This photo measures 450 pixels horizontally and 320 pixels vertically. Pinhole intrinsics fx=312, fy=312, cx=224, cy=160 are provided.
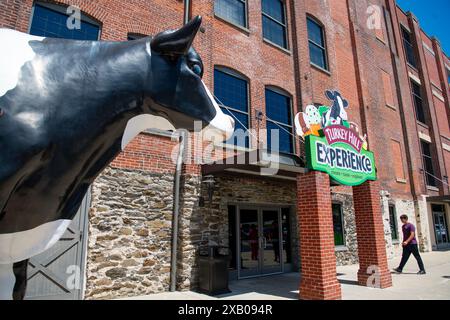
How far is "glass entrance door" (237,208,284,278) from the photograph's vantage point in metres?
9.70

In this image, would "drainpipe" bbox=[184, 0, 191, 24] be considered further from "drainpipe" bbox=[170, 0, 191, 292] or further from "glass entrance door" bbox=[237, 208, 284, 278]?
"glass entrance door" bbox=[237, 208, 284, 278]

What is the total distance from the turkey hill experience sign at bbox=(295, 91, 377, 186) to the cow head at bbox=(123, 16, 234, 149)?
17.7ft

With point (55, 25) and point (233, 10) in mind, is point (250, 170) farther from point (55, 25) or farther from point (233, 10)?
point (233, 10)

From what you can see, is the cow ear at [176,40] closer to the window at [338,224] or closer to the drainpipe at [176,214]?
the drainpipe at [176,214]

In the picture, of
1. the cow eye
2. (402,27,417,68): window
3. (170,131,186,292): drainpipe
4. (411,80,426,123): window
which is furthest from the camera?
(402,27,417,68): window

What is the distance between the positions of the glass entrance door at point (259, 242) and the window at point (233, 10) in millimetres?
6600

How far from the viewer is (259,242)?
1016 centimetres

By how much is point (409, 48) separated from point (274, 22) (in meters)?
15.1

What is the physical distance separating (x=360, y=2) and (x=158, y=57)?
20115mm

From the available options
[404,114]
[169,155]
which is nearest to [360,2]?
[404,114]

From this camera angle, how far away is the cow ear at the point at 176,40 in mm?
1528

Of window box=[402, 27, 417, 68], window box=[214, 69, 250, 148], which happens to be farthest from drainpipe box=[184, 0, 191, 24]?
window box=[402, 27, 417, 68]

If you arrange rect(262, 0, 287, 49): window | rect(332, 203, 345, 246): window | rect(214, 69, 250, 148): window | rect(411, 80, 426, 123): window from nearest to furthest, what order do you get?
rect(214, 69, 250, 148): window, rect(262, 0, 287, 49): window, rect(332, 203, 345, 246): window, rect(411, 80, 426, 123): window

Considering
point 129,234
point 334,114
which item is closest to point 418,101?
point 334,114
